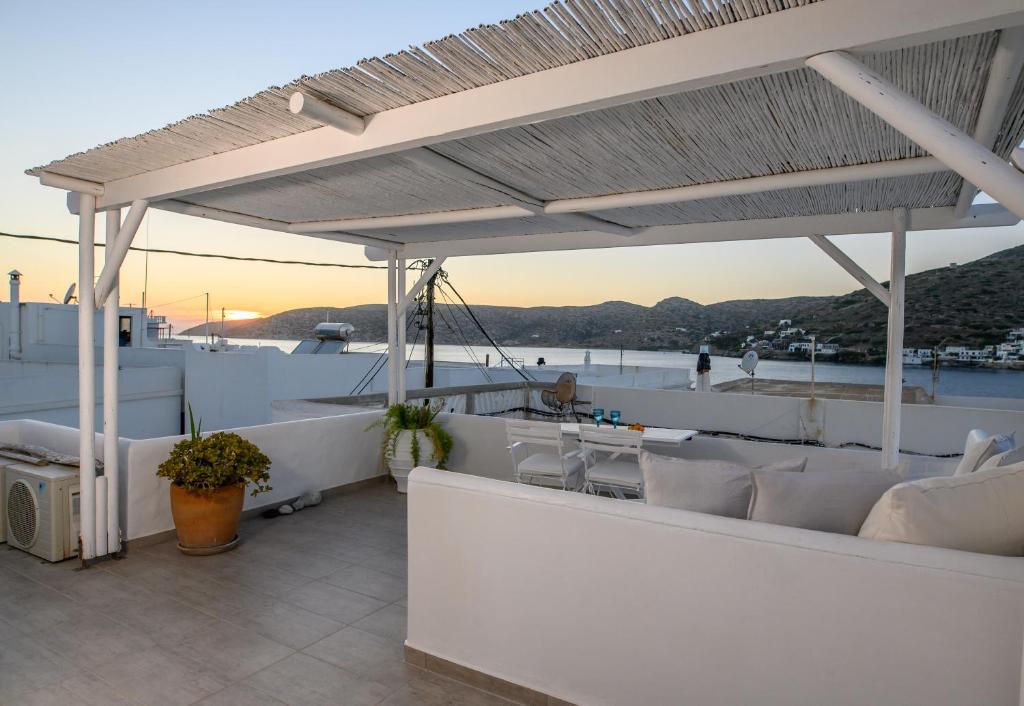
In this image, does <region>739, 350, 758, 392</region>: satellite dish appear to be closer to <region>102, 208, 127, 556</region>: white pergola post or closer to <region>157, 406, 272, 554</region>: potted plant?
<region>157, 406, 272, 554</region>: potted plant

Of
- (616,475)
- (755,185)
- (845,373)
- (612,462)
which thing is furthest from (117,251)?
(845,373)

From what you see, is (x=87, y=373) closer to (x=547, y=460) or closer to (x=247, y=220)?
(x=247, y=220)

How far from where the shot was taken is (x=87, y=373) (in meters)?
4.00

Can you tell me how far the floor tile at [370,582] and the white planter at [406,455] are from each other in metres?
1.73

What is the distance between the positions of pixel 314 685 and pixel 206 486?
190 cm

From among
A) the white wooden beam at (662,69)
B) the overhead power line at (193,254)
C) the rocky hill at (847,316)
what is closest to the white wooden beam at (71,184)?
the white wooden beam at (662,69)

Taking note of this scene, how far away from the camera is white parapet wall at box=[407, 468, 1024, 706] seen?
169cm

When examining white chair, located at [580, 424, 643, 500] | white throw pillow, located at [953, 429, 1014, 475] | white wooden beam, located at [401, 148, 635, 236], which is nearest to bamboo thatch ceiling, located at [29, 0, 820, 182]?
white wooden beam, located at [401, 148, 635, 236]

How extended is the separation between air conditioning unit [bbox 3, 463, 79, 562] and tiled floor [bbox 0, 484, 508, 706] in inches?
4.4

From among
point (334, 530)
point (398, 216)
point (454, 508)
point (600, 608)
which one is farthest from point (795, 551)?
point (398, 216)

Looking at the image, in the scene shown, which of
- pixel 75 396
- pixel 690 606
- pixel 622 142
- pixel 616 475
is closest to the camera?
pixel 690 606

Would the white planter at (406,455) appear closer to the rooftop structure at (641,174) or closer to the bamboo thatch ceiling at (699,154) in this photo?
the bamboo thatch ceiling at (699,154)

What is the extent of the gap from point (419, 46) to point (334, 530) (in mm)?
3572

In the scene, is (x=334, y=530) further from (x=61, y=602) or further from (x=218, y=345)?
(x=218, y=345)
